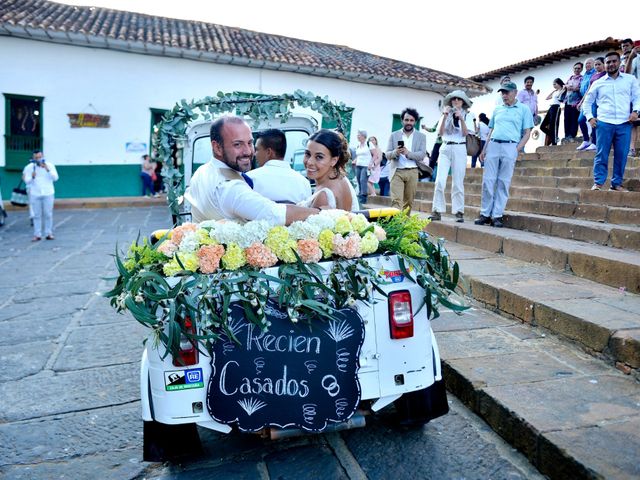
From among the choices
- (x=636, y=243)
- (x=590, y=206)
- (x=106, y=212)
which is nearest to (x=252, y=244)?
(x=636, y=243)

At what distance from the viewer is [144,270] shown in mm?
2371

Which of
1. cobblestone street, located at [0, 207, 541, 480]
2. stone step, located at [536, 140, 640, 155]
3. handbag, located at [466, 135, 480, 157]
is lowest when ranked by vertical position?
cobblestone street, located at [0, 207, 541, 480]

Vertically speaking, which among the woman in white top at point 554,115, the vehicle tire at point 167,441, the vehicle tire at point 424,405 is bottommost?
the vehicle tire at point 167,441

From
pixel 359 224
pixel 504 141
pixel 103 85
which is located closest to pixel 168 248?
pixel 359 224

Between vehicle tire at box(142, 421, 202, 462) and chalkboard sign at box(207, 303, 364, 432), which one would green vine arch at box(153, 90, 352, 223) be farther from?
chalkboard sign at box(207, 303, 364, 432)

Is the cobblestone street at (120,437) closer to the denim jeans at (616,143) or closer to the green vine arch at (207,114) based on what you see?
the green vine arch at (207,114)

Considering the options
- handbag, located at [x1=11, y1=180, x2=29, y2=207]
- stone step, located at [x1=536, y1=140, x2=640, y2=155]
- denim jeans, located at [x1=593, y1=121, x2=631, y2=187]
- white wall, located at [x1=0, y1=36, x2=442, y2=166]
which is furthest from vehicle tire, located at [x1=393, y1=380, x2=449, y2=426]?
white wall, located at [x1=0, y1=36, x2=442, y2=166]

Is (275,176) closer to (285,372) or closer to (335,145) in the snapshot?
(335,145)

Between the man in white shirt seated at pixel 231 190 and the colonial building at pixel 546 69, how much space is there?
55.8 feet

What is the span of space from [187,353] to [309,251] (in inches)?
27.3

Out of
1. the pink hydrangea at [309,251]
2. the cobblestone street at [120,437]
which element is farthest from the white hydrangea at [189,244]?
the cobblestone street at [120,437]

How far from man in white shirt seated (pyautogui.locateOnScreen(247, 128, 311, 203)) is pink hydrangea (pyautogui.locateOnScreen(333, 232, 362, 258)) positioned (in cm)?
89

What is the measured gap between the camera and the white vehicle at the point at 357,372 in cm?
231

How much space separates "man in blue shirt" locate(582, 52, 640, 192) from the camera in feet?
21.5
